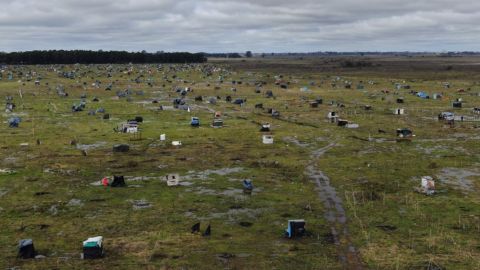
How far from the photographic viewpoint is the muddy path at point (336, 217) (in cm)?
2460

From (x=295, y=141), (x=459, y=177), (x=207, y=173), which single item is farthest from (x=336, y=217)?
(x=295, y=141)

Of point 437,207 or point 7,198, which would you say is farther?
point 7,198

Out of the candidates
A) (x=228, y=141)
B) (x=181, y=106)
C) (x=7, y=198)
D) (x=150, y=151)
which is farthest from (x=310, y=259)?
(x=181, y=106)

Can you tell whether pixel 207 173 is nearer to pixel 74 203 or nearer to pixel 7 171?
pixel 74 203

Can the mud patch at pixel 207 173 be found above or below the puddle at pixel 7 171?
below

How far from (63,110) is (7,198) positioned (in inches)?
2000

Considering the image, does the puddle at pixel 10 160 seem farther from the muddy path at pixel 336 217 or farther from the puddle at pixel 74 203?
the muddy path at pixel 336 217

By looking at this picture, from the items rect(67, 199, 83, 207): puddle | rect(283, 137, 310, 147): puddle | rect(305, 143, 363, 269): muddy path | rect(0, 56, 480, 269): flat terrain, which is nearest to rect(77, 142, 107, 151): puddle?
rect(0, 56, 480, 269): flat terrain

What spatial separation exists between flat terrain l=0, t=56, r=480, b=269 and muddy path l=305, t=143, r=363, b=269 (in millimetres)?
92

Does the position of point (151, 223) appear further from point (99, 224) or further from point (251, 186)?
point (251, 186)

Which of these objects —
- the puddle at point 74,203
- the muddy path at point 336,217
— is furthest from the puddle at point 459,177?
the puddle at point 74,203

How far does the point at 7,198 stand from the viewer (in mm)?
34844

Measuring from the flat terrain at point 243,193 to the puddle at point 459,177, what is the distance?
0.17 metres

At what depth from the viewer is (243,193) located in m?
36.2
